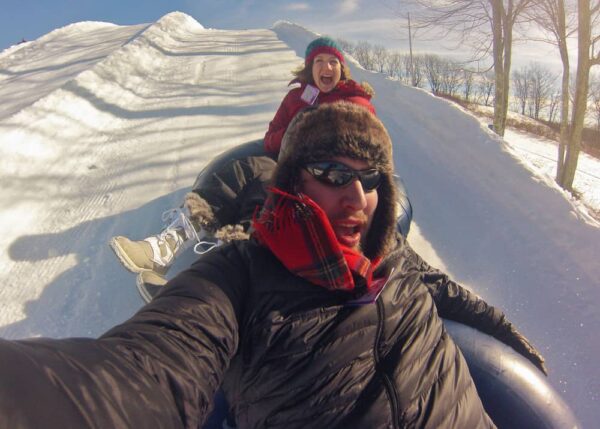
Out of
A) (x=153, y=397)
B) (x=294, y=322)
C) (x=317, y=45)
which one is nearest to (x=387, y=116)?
(x=317, y=45)

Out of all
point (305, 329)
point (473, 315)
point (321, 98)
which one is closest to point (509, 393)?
point (473, 315)

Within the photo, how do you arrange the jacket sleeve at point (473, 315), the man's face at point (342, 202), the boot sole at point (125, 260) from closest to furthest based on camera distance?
the man's face at point (342, 202)
the jacket sleeve at point (473, 315)
the boot sole at point (125, 260)

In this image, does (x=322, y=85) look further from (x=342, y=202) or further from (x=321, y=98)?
(x=342, y=202)

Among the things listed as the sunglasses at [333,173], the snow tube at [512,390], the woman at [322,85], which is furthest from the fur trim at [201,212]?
the snow tube at [512,390]

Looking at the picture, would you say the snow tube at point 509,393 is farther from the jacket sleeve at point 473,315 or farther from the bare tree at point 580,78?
the bare tree at point 580,78

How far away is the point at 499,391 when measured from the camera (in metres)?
1.42

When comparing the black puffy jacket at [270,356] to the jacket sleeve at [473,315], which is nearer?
the black puffy jacket at [270,356]

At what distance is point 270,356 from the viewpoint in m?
1.08

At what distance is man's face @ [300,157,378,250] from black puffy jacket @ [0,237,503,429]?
186 mm

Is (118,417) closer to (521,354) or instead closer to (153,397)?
(153,397)

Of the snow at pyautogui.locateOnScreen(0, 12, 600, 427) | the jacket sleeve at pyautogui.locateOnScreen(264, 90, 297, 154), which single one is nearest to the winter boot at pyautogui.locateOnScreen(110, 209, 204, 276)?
the snow at pyautogui.locateOnScreen(0, 12, 600, 427)

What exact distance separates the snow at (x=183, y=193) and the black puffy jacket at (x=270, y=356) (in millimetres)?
1222

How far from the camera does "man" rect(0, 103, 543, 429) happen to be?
87 centimetres

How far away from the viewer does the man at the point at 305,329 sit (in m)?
0.87
